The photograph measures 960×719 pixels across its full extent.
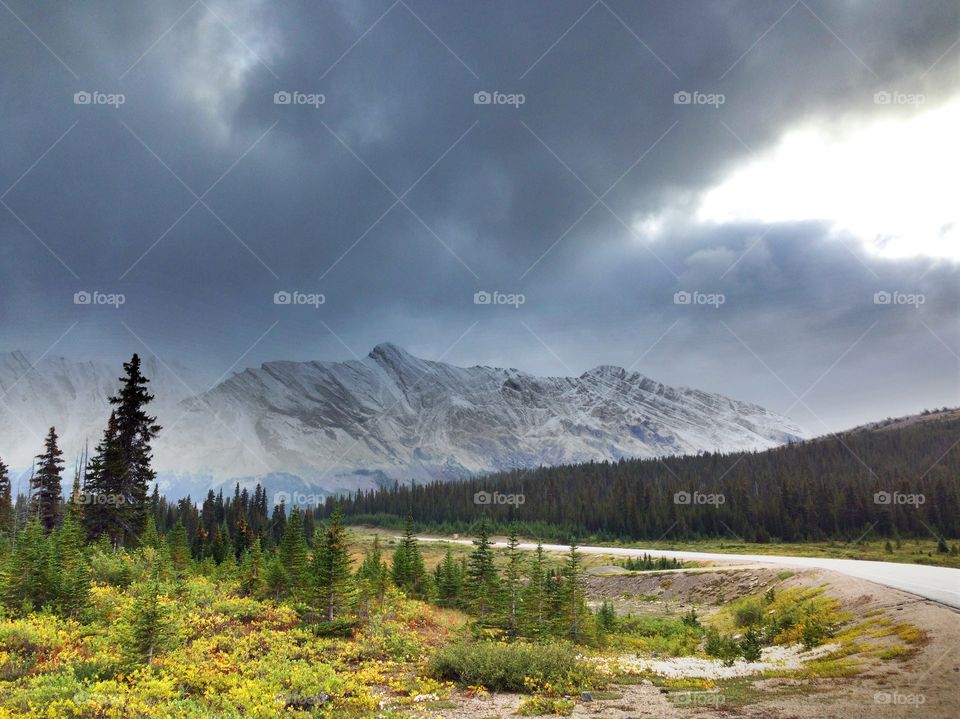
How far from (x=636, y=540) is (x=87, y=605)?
9786 centimetres

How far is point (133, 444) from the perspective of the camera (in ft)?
154

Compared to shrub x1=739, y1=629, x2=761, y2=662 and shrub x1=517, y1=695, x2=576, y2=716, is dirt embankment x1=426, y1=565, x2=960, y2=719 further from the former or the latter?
shrub x1=739, y1=629, x2=761, y2=662

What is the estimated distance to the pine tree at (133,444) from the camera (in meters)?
45.4

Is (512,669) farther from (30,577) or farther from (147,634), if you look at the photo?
(30,577)

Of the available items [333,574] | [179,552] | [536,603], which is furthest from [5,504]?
[536,603]

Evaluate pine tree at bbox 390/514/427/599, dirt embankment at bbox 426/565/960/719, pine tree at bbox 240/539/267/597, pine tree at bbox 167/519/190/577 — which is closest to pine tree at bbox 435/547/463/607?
pine tree at bbox 390/514/427/599

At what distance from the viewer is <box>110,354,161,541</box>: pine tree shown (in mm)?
45378

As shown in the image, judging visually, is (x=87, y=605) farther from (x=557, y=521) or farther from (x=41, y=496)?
(x=557, y=521)

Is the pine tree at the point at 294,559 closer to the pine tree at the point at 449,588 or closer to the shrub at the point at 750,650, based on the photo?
the pine tree at the point at 449,588

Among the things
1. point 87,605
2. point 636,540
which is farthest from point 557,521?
point 87,605

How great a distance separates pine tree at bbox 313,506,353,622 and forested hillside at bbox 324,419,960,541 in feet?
212

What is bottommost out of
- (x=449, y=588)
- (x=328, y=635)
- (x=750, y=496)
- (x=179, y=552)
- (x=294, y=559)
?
(x=449, y=588)

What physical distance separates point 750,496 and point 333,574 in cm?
10774

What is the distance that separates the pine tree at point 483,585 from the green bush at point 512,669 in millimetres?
8951
